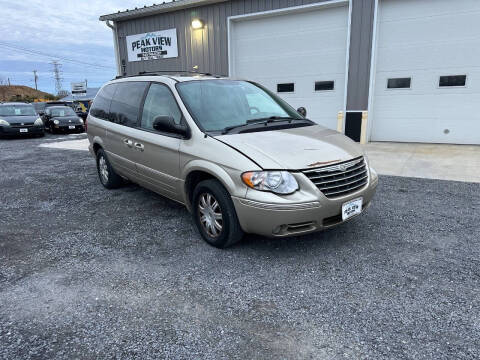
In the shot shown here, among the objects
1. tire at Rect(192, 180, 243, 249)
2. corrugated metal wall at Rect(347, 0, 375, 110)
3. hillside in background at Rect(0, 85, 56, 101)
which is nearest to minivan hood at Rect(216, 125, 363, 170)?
tire at Rect(192, 180, 243, 249)

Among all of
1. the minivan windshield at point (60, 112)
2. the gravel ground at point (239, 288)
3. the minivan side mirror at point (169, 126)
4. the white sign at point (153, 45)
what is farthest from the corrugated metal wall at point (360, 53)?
the minivan windshield at point (60, 112)

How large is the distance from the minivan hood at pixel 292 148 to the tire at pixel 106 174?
2708 millimetres

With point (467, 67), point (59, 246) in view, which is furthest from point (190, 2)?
point (59, 246)

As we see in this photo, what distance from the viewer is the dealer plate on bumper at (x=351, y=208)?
2953 mm

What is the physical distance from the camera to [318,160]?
2885 millimetres

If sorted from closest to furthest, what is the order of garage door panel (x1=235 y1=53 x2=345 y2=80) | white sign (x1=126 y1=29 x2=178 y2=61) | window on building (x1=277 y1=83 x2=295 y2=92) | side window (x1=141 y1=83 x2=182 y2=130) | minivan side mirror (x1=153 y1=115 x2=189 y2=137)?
minivan side mirror (x1=153 y1=115 x2=189 y2=137), side window (x1=141 y1=83 x2=182 y2=130), garage door panel (x1=235 y1=53 x2=345 y2=80), window on building (x1=277 y1=83 x2=295 y2=92), white sign (x1=126 y1=29 x2=178 y2=61)

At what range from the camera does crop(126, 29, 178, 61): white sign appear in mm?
11461

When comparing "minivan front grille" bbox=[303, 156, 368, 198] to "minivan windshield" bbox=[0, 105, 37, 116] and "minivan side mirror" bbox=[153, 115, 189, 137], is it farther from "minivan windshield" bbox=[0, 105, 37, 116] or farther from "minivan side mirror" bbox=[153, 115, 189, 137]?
"minivan windshield" bbox=[0, 105, 37, 116]

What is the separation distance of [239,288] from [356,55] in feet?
26.3

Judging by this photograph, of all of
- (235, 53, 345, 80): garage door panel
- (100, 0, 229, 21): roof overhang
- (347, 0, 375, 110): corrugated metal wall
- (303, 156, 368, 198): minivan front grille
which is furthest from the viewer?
(100, 0, 229, 21): roof overhang

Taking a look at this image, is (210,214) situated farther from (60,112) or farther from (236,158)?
(60,112)

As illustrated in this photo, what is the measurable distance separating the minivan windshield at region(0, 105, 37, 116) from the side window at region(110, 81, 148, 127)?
433 inches

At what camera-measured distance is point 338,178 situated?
2.92 meters

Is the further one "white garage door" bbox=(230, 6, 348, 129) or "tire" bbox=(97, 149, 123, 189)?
"white garage door" bbox=(230, 6, 348, 129)
